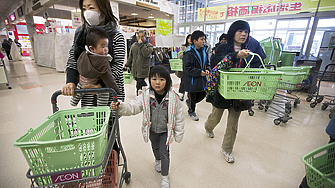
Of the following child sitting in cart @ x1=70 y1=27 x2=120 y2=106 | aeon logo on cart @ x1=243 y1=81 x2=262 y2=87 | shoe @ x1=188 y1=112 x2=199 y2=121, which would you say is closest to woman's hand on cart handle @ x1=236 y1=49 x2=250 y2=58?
aeon logo on cart @ x1=243 y1=81 x2=262 y2=87

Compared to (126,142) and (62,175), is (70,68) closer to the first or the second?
(62,175)

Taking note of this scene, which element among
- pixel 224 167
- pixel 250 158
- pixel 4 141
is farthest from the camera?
pixel 4 141

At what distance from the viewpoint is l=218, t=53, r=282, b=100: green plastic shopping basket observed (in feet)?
4.93

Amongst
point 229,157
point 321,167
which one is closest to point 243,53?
point 321,167

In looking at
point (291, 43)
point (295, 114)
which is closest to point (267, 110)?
point (295, 114)

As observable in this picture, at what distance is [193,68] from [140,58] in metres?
1.78

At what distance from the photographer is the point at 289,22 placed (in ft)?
25.1

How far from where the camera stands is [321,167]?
4.04ft

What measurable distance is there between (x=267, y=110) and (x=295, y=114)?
1.96ft

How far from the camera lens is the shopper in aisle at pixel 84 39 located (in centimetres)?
117

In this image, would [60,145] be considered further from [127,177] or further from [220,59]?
[220,59]

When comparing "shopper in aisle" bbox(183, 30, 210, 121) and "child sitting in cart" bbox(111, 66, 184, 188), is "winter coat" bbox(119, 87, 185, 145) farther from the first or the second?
"shopper in aisle" bbox(183, 30, 210, 121)

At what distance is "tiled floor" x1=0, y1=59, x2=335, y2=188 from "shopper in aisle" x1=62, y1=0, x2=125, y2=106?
1300mm

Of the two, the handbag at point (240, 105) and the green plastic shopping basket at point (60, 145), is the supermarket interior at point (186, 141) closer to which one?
the green plastic shopping basket at point (60, 145)
